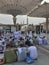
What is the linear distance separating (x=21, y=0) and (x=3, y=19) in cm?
1722

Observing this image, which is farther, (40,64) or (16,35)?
(16,35)

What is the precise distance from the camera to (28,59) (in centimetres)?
668

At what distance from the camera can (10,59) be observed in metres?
6.61

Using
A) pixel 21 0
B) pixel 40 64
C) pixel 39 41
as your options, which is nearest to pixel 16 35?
pixel 39 41

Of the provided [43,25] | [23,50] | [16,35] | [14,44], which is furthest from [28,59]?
[43,25]

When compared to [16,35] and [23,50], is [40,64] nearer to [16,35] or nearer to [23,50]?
[23,50]

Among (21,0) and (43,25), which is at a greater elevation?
(21,0)

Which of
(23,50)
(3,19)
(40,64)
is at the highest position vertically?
(3,19)

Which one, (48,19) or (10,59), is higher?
(48,19)

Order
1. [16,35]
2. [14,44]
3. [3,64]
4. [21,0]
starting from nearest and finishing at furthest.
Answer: [3,64]
[14,44]
[16,35]
[21,0]

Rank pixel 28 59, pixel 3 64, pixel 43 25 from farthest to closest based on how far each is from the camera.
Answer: pixel 43 25 < pixel 28 59 < pixel 3 64

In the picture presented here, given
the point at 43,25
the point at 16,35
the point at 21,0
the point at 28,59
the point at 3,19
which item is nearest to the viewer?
the point at 28,59

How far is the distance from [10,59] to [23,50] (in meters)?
0.76

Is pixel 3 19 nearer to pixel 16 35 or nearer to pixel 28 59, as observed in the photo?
pixel 16 35
